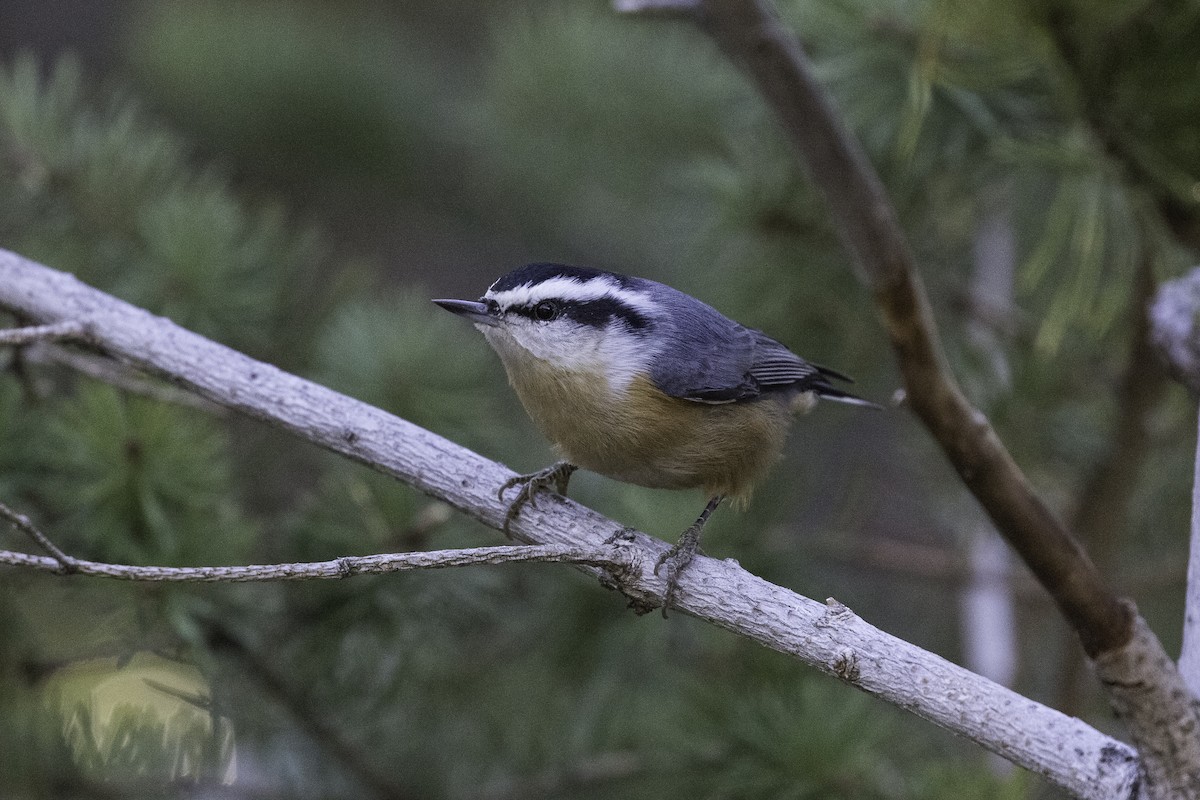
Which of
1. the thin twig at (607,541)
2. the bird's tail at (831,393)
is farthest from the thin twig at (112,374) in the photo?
the bird's tail at (831,393)

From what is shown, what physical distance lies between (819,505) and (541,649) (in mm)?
2326

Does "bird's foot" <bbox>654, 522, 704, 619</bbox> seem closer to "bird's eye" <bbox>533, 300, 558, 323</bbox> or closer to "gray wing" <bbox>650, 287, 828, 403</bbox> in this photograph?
"gray wing" <bbox>650, 287, 828, 403</bbox>

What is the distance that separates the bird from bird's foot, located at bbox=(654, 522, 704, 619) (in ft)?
0.54

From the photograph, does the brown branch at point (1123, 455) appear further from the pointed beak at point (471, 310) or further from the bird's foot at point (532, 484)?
the pointed beak at point (471, 310)

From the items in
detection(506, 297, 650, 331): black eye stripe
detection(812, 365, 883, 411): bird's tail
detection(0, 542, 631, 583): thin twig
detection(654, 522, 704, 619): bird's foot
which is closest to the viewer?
detection(0, 542, 631, 583): thin twig

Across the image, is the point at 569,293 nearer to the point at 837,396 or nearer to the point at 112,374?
the point at 837,396

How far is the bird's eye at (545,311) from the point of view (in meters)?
1.94

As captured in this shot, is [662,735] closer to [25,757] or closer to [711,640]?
[711,640]

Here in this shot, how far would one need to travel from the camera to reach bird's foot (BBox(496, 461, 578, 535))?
5.22 ft

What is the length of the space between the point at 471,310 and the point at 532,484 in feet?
1.15

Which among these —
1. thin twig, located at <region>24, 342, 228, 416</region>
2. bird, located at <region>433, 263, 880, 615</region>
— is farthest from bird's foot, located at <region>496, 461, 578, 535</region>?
thin twig, located at <region>24, 342, 228, 416</region>

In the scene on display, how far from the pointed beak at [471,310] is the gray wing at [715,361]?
286 mm

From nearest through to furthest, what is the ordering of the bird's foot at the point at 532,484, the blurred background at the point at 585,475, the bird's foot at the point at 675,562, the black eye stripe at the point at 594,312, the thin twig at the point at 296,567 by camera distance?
1. the thin twig at the point at 296,567
2. the bird's foot at the point at 675,562
3. the bird's foot at the point at 532,484
4. the blurred background at the point at 585,475
5. the black eye stripe at the point at 594,312

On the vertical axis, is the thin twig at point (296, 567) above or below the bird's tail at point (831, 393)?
below
